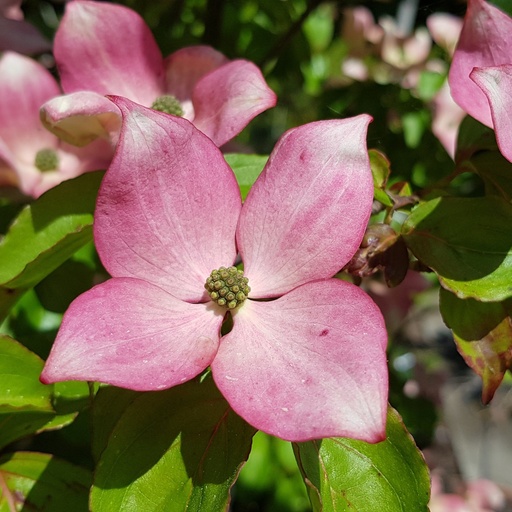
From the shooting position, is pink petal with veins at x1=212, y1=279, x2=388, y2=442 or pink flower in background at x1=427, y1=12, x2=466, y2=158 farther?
pink flower in background at x1=427, y1=12, x2=466, y2=158

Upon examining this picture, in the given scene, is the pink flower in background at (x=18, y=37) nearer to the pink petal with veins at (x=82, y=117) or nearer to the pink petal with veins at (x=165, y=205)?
the pink petal with veins at (x=82, y=117)

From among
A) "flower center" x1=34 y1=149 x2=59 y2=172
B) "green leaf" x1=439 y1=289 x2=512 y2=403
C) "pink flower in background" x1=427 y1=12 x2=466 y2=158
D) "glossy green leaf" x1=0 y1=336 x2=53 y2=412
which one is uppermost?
"flower center" x1=34 y1=149 x2=59 y2=172

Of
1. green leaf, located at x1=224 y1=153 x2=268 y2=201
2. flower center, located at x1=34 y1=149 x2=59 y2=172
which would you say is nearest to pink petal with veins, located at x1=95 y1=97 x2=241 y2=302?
green leaf, located at x1=224 y1=153 x2=268 y2=201

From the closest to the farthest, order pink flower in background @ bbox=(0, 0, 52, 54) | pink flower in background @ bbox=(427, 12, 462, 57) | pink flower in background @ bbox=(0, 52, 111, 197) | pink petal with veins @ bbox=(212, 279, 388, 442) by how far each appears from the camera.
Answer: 1. pink petal with veins @ bbox=(212, 279, 388, 442)
2. pink flower in background @ bbox=(0, 52, 111, 197)
3. pink flower in background @ bbox=(0, 0, 52, 54)
4. pink flower in background @ bbox=(427, 12, 462, 57)

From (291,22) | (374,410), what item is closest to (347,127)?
(374,410)

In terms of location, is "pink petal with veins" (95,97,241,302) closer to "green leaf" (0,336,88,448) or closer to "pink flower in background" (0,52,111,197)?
"green leaf" (0,336,88,448)

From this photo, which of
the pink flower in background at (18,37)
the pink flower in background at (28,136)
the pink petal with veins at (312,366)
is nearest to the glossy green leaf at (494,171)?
the pink petal with veins at (312,366)

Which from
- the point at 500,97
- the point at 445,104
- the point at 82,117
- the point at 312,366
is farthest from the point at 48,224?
the point at 445,104

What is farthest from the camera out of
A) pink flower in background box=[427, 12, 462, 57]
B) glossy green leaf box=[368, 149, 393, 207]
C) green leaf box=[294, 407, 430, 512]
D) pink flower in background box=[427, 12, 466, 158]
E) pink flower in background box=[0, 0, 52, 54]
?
pink flower in background box=[427, 12, 462, 57]
